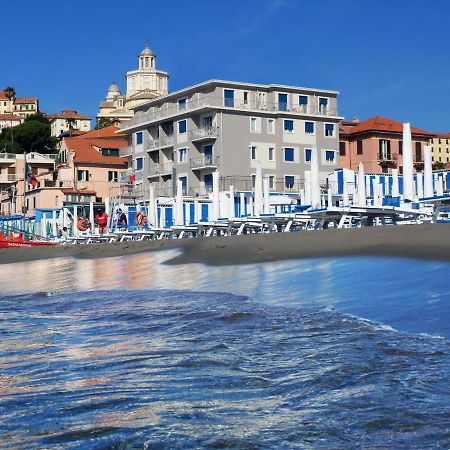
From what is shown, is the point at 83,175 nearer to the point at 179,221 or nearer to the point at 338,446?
the point at 179,221

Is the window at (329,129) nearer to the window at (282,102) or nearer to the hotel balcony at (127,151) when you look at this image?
the window at (282,102)

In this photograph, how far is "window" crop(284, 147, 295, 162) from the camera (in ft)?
213

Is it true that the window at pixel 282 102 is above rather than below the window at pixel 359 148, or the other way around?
above

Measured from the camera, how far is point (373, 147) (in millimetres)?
74688

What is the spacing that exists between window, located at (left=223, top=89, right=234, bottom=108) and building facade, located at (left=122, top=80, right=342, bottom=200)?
58mm

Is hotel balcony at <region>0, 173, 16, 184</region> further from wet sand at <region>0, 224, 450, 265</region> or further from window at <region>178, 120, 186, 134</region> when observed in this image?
wet sand at <region>0, 224, 450, 265</region>

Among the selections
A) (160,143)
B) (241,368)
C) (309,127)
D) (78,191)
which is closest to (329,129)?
(309,127)

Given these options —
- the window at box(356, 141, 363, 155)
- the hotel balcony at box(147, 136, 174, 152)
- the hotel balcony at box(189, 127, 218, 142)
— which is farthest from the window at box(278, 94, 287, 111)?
the window at box(356, 141, 363, 155)

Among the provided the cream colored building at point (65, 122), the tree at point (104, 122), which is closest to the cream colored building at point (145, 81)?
the tree at point (104, 122)

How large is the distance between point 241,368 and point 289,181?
5870cm

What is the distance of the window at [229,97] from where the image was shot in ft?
204

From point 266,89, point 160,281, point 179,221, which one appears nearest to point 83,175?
point 266,89

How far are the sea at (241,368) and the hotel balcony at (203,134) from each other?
5127cm

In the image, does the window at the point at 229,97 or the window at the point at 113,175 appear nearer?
the window at the point at 229,97
